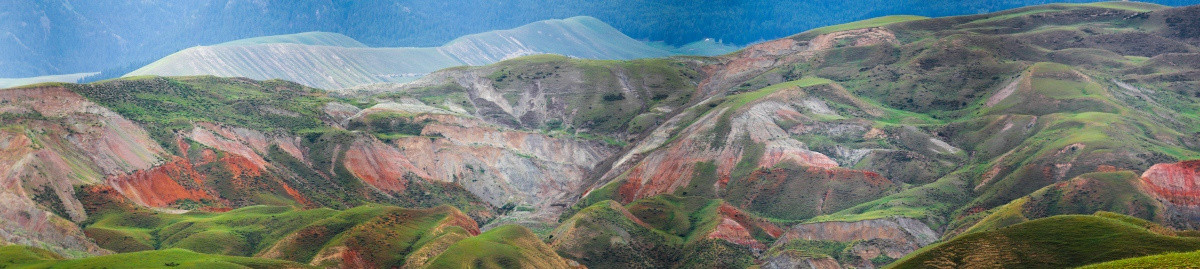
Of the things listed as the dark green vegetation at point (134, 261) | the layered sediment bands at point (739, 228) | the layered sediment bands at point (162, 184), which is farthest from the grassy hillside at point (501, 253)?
the layered sediment bands at point (162, 184)

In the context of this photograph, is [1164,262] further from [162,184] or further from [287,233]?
[162,184]

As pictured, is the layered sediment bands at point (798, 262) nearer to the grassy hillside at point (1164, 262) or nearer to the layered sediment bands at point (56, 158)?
the grassy hillside at point (1164, 262)

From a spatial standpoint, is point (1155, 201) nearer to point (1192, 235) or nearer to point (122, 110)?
point (1192, 235)

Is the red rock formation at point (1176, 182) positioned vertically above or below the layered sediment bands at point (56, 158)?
below

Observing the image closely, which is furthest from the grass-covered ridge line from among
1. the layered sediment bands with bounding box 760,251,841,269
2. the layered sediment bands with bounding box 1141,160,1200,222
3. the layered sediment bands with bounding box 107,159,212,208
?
the layered sediment bands with bounding box 1141,160,1200,222

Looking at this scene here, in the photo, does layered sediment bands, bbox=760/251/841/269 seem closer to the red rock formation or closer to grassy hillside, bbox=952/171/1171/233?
grassy hillside, bbox=952/171/1171/233

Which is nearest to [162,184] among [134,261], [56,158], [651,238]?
[56,158]
